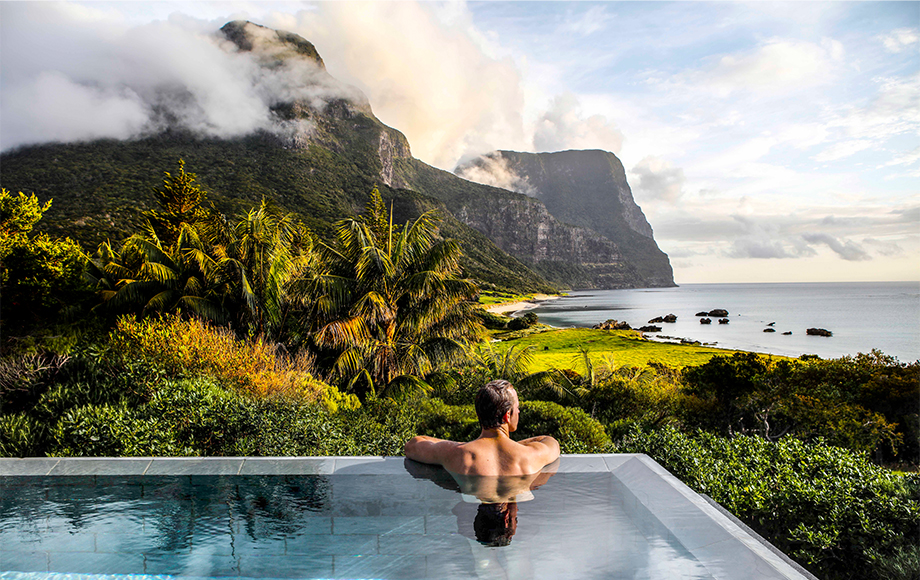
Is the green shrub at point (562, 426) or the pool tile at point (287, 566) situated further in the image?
the green shrub at point (562, 426)

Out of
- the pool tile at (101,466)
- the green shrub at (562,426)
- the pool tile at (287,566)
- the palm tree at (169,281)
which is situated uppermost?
the palm tree at (169,281)

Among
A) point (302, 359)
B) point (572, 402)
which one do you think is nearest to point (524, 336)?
point (572, 402)

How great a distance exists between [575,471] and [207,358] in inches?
249

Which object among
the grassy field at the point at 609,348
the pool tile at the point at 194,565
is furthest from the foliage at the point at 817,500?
the grassy field at the point at 609,348

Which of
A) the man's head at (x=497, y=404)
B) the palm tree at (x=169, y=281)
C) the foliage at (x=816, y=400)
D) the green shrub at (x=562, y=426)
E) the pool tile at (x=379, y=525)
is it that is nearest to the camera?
the pool tile at (x=379, y=525)

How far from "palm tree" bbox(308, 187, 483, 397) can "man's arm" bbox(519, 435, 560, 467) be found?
729 centimetres

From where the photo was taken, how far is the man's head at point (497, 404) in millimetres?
3582

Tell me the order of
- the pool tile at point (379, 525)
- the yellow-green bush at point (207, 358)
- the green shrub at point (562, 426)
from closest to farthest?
the pool tile at point (379, 525) → the green shrub at point (562, 426) → the yellow-green bush at point (207, 358)

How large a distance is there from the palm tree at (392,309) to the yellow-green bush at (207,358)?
86.6 inches

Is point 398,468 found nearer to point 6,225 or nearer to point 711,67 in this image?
point 711,67

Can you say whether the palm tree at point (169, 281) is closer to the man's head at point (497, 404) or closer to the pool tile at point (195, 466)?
the pool tile at point (195, 466)

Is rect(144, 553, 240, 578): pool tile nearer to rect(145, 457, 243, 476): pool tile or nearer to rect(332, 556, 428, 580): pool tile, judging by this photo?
rect(332, 556, 428, 580): pool tile

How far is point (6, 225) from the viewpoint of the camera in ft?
64.7

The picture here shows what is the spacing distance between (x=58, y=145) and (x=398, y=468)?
203ft
